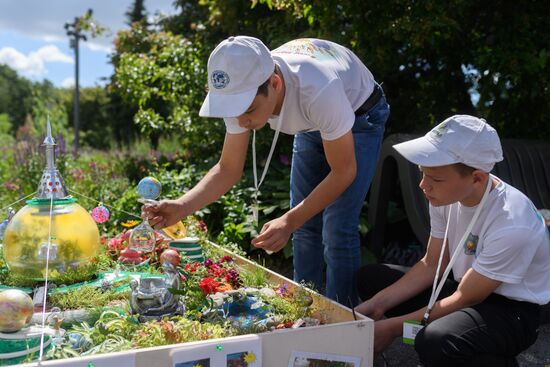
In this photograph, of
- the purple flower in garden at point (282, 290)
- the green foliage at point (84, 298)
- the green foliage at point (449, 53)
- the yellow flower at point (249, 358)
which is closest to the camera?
the yellow flower at point (249, 358)

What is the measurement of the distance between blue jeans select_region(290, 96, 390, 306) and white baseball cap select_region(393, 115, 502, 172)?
1.48ft

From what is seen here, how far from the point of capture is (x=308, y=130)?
7.82ft

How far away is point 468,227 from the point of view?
6.84 ft

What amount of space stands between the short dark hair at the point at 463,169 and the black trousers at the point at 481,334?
45 centimetres

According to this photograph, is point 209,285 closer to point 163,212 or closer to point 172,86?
point 163,212

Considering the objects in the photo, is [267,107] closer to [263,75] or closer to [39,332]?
[263,75]

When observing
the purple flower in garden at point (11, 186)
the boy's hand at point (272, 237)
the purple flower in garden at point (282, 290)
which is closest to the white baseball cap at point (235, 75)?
the boy's hand at point (272, 237)

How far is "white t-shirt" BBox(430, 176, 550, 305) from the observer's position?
1.96 meters

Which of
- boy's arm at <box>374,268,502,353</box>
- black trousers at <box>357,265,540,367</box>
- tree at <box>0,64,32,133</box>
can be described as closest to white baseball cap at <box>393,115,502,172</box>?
boy's arm at <box>374,268,502,353</box>

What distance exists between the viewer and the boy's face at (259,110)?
201 centimetres

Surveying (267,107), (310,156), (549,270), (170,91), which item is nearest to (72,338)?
(267,107)

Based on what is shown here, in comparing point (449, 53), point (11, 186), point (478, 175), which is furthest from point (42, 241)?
point (449, 53)

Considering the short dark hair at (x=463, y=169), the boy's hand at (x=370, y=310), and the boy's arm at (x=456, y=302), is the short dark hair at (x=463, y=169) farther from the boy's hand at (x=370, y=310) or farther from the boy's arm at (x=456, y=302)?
the boy's hand at (x=370, y=310)

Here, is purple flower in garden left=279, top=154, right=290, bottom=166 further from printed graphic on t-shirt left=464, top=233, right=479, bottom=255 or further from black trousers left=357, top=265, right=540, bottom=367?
black trousers left=357, top=265, right=540, bottom=367
